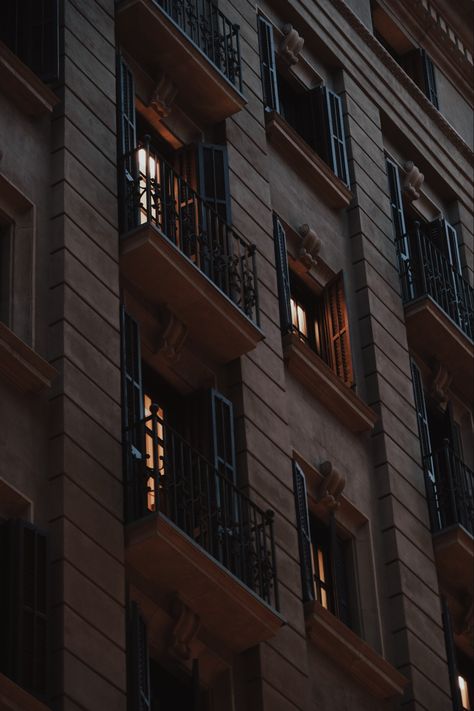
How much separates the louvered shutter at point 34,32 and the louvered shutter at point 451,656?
832 cm

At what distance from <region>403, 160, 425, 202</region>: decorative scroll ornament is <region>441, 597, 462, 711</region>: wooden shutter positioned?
24.5 ft

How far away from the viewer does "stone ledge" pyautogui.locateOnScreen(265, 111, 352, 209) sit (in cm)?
2625

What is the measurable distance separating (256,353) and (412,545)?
339cm

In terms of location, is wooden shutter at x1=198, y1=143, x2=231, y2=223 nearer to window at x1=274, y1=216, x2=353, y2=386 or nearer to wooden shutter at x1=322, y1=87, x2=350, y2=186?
window at x1=274, y1=216, x2=353, y2=386

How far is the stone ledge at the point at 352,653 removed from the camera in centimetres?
2169

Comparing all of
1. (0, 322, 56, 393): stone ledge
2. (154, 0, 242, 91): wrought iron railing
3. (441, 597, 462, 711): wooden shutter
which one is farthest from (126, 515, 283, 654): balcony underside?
(154, 0, 242, 91): wrought iron railing

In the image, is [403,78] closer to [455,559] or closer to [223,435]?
[455,559]

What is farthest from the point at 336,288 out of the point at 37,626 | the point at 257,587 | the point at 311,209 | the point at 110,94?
the point at 37,626

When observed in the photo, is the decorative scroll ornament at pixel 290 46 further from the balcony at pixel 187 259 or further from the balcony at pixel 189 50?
the balcony at pixel 187 259

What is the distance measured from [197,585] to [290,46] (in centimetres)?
1094

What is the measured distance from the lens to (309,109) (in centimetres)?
2822

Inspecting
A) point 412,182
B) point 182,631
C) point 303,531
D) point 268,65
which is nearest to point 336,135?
point 268,65

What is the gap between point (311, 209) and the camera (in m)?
26.7

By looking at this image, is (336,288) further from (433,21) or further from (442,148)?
(433,21)
